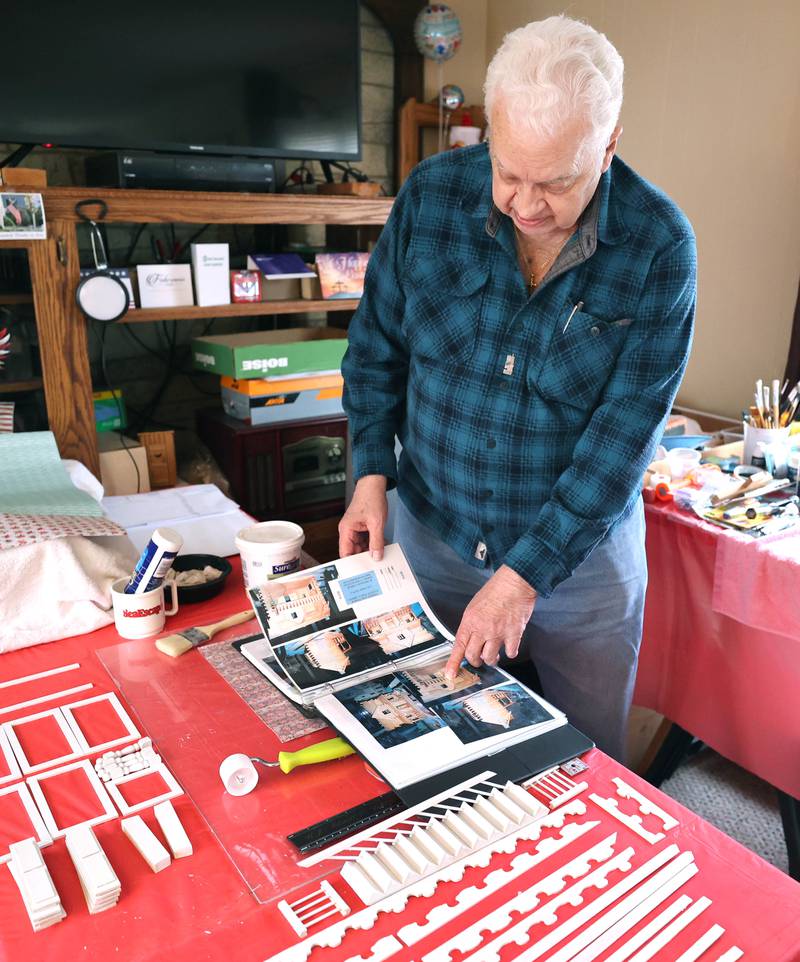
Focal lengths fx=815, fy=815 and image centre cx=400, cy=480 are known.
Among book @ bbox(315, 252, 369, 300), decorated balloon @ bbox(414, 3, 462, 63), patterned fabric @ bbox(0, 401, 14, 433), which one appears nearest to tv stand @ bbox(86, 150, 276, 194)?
book @ bbox(315, 252, 369, 300)

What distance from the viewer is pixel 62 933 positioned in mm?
731

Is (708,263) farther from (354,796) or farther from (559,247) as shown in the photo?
(354,796)

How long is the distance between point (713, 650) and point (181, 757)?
1.22m

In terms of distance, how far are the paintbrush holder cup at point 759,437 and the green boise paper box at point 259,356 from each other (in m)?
1.30

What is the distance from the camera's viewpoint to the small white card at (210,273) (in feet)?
7.88

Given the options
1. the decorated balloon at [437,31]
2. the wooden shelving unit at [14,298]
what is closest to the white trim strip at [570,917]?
the wooden shelving unit at [14,298]

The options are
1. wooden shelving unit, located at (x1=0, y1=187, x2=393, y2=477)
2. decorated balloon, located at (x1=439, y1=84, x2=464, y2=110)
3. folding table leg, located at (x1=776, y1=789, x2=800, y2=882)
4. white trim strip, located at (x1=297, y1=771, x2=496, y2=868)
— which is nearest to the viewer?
white trim strip, located at (x1=297, y1=771, x2=496, y2=868)

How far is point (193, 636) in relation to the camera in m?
1.24

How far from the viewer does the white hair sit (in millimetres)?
958

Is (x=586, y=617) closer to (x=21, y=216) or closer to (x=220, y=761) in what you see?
(x=220, y=761)

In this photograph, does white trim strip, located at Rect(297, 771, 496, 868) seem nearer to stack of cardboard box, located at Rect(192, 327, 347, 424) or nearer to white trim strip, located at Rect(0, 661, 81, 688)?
white trim strip, located at Rect(0, 661, 81, 688)

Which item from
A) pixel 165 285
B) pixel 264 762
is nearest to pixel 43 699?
pixel 264 762

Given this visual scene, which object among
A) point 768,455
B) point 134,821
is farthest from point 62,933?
point 768,455

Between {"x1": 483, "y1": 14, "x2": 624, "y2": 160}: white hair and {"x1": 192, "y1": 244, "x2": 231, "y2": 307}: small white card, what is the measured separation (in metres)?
1.55
